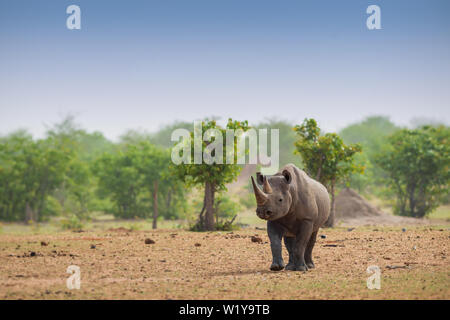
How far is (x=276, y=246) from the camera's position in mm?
10992

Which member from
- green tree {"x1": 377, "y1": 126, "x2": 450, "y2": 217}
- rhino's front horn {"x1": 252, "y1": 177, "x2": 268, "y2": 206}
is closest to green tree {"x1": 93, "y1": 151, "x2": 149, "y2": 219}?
green tree {"x1": 377, "y1": 126, "x2": 450, "y2": 217}

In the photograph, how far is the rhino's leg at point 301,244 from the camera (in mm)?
11281

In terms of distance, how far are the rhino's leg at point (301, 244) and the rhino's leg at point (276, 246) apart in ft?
1.45

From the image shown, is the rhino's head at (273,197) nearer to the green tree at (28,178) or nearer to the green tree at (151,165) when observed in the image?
the green tree at (151,165)

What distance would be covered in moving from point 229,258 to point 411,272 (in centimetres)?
469

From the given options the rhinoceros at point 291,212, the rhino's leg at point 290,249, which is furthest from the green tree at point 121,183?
the rhinoceros at point 291,212

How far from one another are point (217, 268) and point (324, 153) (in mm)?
12273

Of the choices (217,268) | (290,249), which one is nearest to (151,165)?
(217,268)

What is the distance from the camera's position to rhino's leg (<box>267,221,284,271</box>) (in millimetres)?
11008

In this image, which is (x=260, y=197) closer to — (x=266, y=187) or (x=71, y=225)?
(x=266, y=187)

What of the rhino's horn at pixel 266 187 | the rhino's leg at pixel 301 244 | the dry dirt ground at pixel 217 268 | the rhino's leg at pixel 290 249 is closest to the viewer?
the dry dirt ground at pixel 217 268
